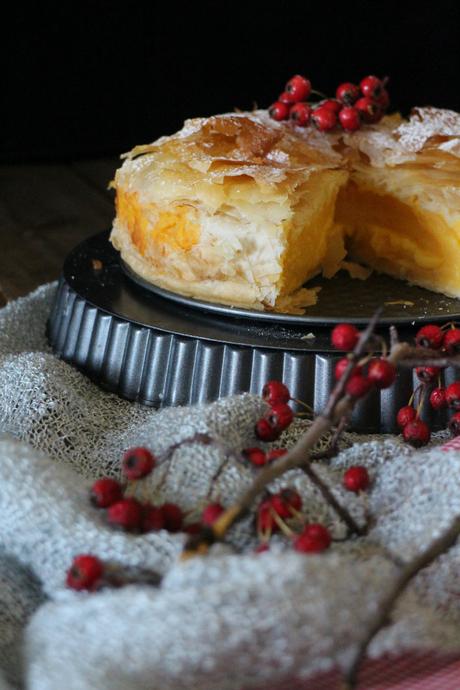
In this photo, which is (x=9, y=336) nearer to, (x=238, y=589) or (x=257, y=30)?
(x=238, y=589)

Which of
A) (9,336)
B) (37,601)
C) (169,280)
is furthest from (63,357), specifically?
(37,601)

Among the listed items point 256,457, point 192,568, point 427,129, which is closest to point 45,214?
point 427,129

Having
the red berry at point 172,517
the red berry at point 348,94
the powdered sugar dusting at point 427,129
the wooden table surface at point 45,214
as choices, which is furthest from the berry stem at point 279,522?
the wooden table surface at point 45,214

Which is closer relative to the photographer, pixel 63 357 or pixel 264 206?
pixel 264 206

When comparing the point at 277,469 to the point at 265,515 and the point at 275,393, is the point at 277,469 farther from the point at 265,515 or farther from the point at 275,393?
the point at 275,393

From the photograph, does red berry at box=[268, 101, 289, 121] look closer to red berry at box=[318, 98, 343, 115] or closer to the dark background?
red berry at box=[318, 98, 343, 115]

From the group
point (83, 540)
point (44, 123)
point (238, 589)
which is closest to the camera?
point (238, 589)
